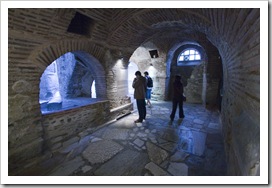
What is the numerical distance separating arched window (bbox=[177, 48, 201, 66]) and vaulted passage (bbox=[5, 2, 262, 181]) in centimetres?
398

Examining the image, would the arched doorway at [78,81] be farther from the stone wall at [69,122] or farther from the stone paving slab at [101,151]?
the stone paving slab at [101,151]

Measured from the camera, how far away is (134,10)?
355cm

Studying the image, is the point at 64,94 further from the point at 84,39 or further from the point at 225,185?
the point at 225,185

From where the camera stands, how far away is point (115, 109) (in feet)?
17.1

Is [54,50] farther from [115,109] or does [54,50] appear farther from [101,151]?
[115,109]

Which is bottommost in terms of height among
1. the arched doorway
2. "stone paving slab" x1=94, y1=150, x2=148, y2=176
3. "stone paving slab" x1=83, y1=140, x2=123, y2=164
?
"stone paving slab" x1=94, y1=150, x2=148, y2=176

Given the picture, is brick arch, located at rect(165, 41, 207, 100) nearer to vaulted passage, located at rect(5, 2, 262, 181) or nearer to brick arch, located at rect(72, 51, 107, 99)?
vaulted passage, located at rect(5, 2, 262, 181)

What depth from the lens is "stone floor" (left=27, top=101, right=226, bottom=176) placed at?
244 centimetres

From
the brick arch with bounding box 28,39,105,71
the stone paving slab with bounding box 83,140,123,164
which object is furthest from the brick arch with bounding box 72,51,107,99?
the stone paving slab with bounding box 83,140,123,164

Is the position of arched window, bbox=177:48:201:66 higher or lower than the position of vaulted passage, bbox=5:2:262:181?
higher

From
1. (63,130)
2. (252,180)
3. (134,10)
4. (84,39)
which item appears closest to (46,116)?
(63,130)

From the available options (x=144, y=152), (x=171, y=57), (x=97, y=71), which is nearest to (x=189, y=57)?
(x=171, y=57)

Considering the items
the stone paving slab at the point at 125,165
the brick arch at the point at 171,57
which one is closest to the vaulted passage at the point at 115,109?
the stone paving slab at the point at 125,165

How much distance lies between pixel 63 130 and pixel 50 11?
2680mm
